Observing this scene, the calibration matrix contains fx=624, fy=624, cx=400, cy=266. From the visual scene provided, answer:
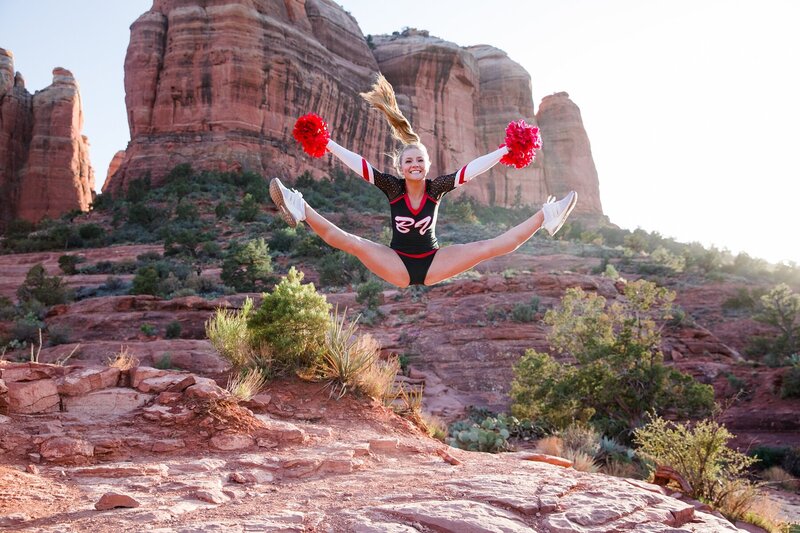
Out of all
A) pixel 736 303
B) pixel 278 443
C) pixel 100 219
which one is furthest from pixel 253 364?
pixel 100 219

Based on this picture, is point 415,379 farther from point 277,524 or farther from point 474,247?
point 277,524

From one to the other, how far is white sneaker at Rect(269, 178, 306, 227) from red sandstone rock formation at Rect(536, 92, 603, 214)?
5929 cm

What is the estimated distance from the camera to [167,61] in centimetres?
4494

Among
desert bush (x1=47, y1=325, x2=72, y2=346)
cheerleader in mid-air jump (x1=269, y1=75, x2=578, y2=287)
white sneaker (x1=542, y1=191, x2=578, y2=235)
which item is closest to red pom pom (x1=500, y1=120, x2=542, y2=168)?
cheerleader in mid-air jump (x1=269, y1=75, x2=578, y2=287)

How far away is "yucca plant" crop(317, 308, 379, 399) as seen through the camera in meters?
7.87

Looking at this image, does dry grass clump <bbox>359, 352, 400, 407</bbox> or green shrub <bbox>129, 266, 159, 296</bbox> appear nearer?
dry grass clump <bbox>359, 352, 400, 407</bbox>

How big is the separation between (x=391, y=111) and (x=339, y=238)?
1425 mm

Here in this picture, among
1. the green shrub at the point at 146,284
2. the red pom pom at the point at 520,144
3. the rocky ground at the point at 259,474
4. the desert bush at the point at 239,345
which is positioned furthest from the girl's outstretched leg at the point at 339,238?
the green shrub at the point at 146,284

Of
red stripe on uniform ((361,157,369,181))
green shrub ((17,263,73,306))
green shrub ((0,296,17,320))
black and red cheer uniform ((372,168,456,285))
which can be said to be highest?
red stripe on uniform ((361,157,369,181))

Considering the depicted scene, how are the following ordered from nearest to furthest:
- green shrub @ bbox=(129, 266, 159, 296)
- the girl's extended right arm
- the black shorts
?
the black shorts < the girl's extended right arm < green shrub @ bbox=(129, 266, 159, 296)

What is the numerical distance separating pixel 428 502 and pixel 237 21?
4589 cm

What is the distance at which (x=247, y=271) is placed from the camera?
23.3 m

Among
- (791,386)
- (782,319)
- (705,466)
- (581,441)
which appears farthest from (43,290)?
(782,319)

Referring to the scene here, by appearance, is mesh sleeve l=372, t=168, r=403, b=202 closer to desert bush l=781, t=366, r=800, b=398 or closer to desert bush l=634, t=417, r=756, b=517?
desert bush l=634, t=417, r=756, b=517
